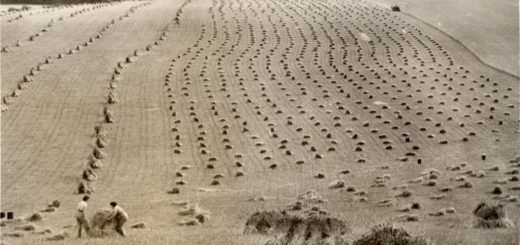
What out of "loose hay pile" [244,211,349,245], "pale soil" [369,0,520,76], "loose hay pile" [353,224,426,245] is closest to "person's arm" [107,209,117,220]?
"loose hay pile" [244,211,349,245]

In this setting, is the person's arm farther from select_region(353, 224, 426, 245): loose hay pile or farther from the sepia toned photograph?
select_region(353, 224, 426, 245): loose hay pile

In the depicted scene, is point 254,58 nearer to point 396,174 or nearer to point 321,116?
point 321,116

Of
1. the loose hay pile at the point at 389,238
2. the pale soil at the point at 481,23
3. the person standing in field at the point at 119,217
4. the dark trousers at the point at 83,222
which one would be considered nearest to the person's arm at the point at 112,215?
the person standing in field at the point at 119,217

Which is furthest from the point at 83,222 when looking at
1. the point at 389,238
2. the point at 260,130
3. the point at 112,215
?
the point at 260,130

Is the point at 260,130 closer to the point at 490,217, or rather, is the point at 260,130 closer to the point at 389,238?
the point at 490,217

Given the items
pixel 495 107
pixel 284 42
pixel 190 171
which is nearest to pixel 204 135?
pixel 190 171

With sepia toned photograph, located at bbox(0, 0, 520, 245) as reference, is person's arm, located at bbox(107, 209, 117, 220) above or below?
above
